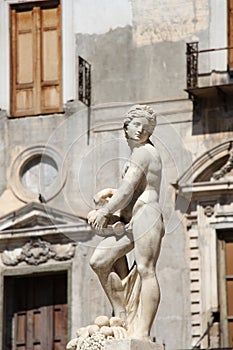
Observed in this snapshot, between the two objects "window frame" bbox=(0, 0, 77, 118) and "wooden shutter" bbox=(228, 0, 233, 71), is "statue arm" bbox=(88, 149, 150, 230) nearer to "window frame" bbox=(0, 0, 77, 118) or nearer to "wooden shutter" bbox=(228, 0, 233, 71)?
"wooden shutter" bbox=(228, 0, 233, 71)

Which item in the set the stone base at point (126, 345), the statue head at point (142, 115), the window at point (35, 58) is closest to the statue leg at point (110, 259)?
the stone base at point (126, 345)

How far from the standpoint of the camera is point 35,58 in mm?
27500

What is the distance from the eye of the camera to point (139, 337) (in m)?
15.7

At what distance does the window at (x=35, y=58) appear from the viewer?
27344 mm

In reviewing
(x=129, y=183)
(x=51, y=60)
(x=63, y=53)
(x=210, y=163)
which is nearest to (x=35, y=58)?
(x=51, y=60)

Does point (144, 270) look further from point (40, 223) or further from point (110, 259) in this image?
point (40, 223)

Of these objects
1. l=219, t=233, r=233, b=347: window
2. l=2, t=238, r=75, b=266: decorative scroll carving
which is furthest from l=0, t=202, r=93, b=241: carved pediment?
l=219, t=233, r=233, b=347: window

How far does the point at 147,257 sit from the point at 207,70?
10.7 metres

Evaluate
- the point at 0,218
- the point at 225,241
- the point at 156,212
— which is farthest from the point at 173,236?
the point at 156,212

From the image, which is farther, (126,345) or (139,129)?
(139,129)

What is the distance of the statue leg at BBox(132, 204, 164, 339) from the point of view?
15844 millimetres

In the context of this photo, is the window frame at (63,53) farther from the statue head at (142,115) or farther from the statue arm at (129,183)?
the statue arm at (129,183)

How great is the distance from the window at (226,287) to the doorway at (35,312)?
253 cm

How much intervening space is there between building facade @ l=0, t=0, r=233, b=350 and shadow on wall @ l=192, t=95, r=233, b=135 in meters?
0.01
